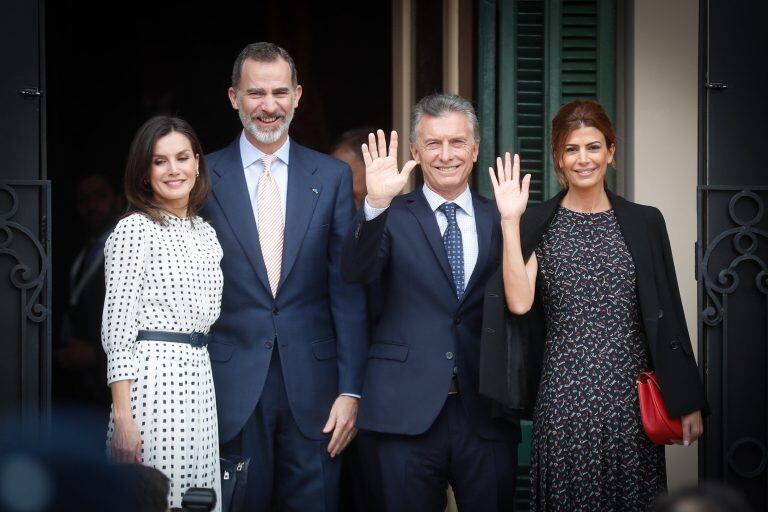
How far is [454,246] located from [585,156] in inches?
24.3

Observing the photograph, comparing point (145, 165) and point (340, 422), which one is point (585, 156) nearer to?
point (340, 422)

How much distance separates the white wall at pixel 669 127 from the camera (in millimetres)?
5438

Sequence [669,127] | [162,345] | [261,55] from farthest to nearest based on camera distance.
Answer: [669,127] → [261,55] → [162,345]

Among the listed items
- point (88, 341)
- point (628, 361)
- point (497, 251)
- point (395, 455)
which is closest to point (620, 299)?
point (628, 361)

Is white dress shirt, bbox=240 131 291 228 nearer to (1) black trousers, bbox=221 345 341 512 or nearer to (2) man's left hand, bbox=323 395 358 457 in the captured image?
(1) black trousers, bbox=221 345 341 512

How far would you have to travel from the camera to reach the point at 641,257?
422 centimetres

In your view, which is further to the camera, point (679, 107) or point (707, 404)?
point (679, 107)

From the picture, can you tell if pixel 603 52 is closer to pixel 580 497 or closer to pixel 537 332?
pixel 537 332

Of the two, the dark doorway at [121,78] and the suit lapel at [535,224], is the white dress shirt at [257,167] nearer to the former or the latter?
the suit lapel at [535,224]

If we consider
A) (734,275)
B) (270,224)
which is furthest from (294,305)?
(734,275)

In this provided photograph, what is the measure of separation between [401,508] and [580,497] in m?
0.68

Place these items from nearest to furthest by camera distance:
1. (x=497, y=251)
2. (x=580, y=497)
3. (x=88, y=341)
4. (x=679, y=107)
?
(x=580, y=497)
(x=497, y=251)
(x=679, y=107)
(x=88, y=341)

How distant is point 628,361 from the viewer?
4.20 m

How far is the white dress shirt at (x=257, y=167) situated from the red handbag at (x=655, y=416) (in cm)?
160
